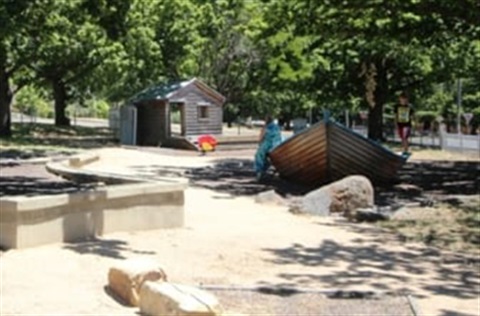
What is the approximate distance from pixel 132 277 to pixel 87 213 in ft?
10.6

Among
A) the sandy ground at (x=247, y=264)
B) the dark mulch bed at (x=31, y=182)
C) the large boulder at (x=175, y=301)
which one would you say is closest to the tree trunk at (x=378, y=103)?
the dark mulch bed at (x=31, y=182)

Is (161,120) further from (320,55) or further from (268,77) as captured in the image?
(268,77)

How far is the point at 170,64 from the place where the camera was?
49969 mm

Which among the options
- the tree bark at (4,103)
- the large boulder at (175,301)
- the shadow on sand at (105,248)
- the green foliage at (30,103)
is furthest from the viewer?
the green foliage at (30,103)

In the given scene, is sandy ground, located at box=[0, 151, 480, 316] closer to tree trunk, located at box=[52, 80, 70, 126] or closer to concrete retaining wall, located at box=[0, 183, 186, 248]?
concrete retaining wall, located at box=[0, 183, 186, 248]

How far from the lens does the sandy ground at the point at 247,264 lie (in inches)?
326

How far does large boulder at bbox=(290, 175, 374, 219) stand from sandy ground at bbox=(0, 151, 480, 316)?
117 cm

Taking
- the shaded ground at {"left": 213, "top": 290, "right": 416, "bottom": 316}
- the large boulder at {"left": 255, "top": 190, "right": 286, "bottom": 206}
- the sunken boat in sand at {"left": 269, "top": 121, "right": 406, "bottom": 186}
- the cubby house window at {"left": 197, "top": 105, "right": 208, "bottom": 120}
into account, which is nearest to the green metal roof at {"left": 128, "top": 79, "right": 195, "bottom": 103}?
the cubby house window at {"left": 197, "top": 105, "right": 208, "bottom": 120}

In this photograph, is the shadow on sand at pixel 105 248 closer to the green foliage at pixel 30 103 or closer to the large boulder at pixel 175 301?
the large boulder at pixel 175 301

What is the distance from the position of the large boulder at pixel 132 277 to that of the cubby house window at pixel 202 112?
Answer: 105ft

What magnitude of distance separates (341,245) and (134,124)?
2713 cm

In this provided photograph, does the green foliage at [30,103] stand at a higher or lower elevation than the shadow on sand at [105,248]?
higher

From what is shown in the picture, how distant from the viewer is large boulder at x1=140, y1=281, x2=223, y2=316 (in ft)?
23.1

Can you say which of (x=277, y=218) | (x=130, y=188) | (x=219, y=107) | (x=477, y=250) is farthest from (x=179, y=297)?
(x=219, y=107)
